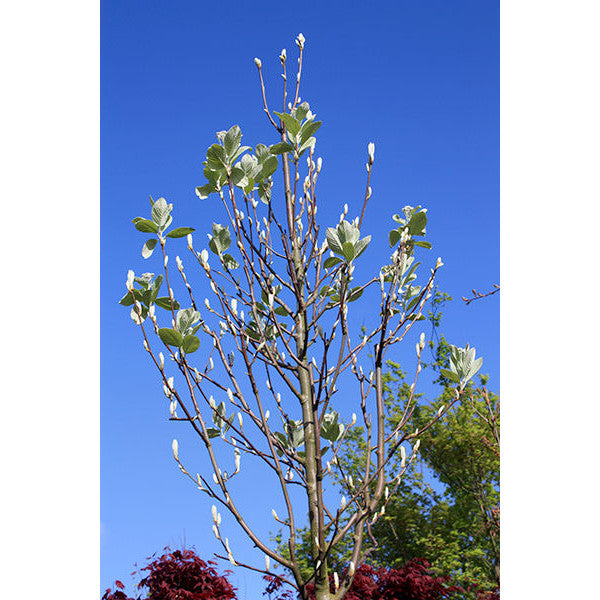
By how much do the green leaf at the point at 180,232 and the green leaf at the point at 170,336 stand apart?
34 cm

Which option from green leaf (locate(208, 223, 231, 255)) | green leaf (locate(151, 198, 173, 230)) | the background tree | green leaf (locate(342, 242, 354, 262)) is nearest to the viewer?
green leaf (locate(342, 242, 354, 262))

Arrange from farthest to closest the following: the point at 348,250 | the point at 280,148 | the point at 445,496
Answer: the point at 445,496 → the point at 280,148 → the point at 348,250

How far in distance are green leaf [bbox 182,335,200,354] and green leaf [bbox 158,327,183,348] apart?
0.05 feet

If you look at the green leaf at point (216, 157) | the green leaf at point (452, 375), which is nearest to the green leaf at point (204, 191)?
the green leaf at point (216, 157)

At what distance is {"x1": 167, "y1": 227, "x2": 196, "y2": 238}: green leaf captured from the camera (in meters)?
2.03

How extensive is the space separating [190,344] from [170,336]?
0.07m

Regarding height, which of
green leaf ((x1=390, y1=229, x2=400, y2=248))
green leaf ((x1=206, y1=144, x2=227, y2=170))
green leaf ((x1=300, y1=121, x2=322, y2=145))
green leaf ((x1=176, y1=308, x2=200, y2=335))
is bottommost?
green leaf ((x1=176, y1=308, x2=200, y2=335))

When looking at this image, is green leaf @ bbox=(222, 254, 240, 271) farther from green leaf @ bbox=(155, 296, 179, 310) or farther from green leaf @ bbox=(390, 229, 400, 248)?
green leaf @ bbox=(390, 229, 400, 248)

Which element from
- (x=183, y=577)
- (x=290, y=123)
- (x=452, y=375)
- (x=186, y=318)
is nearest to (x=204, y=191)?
(x=290, y=123)

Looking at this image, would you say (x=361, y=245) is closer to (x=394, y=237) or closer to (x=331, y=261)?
(x=331, y=261)

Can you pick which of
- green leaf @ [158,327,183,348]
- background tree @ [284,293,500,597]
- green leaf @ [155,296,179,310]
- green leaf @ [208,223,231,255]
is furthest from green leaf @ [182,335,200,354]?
background tree @ [284,293,500,597]

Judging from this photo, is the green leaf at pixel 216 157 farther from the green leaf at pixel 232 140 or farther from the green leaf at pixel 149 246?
the green leaf at pixel 149 246

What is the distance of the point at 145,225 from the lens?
1999 mm
